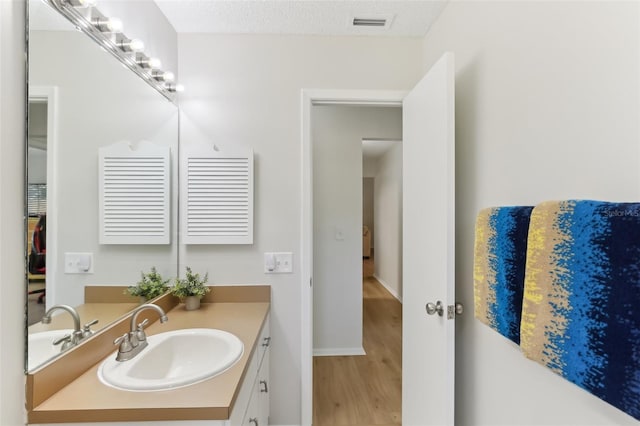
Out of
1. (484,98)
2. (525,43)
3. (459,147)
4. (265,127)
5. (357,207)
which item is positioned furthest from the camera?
(357,207)

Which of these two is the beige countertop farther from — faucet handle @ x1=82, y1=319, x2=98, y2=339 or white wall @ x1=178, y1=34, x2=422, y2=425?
white wall @ x1=178, y1=34, x2=422, y2=425

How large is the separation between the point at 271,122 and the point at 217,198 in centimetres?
55

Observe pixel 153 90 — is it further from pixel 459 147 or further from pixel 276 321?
pixel 459 147

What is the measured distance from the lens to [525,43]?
971 millimetres

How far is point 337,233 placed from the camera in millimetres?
2873

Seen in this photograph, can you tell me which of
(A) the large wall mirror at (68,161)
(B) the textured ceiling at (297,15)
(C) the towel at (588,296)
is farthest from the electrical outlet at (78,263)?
(C) the towel at (588,296)

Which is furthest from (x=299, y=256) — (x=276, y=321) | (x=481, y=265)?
(x=481, y=265)

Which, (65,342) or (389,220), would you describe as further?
(389,220)

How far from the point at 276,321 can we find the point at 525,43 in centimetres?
173

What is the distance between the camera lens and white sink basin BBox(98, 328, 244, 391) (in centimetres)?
96

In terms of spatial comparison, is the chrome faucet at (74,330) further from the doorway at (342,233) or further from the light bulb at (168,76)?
the doorway at (342,233)

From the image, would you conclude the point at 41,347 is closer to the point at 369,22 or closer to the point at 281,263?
the point at 281,263

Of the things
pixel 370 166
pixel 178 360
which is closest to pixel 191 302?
pixel 178 360

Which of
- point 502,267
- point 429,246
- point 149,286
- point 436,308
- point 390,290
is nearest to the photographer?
point 502,267
